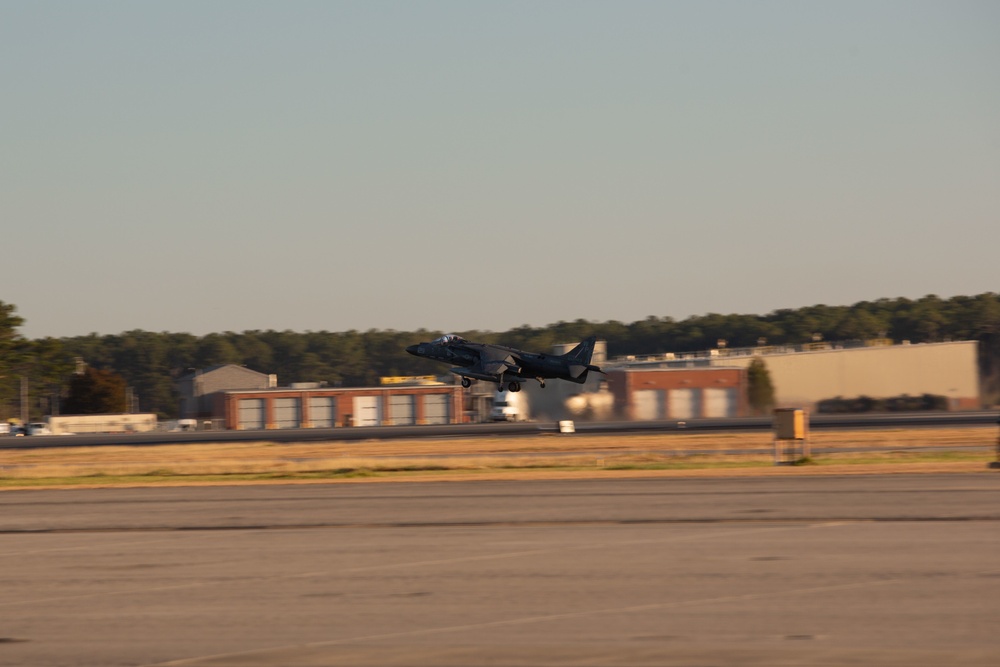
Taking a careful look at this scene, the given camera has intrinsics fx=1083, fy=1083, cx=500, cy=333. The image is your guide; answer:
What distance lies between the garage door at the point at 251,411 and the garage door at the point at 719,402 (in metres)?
47.4

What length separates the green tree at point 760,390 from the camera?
80312mm

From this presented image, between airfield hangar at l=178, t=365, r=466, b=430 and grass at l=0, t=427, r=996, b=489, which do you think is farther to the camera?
airfield hangar at l=178, t=365, r=466, b=430

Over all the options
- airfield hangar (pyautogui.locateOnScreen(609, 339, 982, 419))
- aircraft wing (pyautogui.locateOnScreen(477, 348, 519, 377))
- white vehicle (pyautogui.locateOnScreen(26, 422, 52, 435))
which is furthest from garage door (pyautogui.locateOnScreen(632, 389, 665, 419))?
white vehicle (pyautogui.locateOnScreen(26, 422, 52, 435))

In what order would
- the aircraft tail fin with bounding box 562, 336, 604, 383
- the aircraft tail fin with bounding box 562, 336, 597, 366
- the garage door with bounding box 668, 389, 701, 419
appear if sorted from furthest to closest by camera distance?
1. the garage door with bounding box 668, 389, 701, 419
2. the aircraft tail fin with bounding box 562, 336, 597, 366
3. the aircraft tail fin with bounding box 562, 336, 604, 383

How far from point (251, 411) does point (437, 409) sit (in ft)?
62.8

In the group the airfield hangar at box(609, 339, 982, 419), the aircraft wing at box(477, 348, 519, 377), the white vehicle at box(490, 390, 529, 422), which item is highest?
the aircraft wing at box(477, 348, 519, 377)

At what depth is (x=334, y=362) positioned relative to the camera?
451 ft

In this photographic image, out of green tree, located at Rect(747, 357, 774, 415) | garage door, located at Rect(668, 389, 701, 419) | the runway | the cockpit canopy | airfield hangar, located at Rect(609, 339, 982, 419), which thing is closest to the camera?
the runway

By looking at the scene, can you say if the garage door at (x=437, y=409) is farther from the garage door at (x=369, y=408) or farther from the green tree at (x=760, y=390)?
the green tree at (x=760, y=390)

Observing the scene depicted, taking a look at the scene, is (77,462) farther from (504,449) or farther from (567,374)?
(567,374)

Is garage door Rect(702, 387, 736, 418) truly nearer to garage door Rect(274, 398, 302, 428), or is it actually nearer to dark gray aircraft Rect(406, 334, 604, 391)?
garage door Rect(274, 398, 302, 428)

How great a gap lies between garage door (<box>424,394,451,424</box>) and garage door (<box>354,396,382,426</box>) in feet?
16.0

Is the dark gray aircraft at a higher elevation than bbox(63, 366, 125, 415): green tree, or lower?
higher

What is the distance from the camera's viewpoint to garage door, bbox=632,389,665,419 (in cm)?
8231
